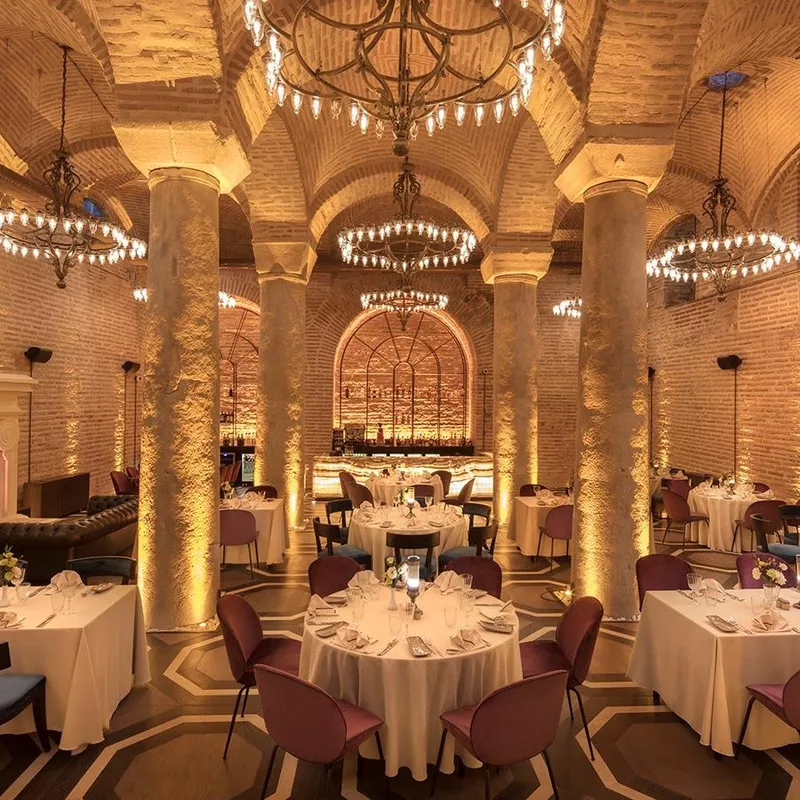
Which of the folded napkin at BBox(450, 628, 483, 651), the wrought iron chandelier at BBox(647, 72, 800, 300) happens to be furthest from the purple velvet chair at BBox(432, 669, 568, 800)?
the wrought iron chandelier at BBox(647, 72, 800, 300)

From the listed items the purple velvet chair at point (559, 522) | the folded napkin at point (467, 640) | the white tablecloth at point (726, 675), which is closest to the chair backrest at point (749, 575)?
the white tablecloth at point (726, 675)

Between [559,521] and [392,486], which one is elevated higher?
[392,486]

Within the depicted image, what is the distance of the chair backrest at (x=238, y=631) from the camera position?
12.4 ft

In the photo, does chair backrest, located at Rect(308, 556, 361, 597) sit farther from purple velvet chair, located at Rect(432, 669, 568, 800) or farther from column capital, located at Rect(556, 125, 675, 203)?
column capital, located at Rect(556, 125, 675, 203)

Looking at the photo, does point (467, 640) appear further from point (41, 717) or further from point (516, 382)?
point (516, 382)

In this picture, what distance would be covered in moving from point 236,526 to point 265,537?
27.9 inches

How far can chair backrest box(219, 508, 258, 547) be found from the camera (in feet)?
23.9

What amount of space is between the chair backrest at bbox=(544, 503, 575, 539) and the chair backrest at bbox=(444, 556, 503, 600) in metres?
2.91

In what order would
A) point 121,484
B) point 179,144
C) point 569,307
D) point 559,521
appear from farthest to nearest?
point 569,307 → point 121,484 → point 559,521 → point 179,144

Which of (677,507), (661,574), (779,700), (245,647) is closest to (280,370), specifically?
(245,647)

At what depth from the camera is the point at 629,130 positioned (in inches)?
223

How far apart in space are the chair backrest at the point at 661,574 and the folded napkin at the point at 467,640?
208 centimetres

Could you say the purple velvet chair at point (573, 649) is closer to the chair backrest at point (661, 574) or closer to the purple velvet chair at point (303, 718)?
the chair backrest at point (661, 574)

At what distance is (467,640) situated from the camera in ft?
11.5
